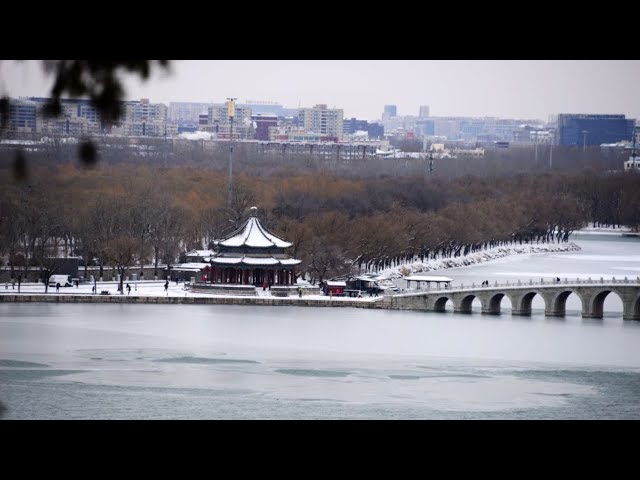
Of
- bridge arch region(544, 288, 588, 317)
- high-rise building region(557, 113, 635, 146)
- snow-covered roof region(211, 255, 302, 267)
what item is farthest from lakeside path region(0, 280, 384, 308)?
high-rise building region(557, 113, 635, 146)

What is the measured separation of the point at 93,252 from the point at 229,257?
2.68m

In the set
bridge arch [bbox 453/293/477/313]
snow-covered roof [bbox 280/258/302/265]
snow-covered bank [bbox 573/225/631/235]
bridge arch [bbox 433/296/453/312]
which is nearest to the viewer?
bridge arch [bbox 453/293/477/313]

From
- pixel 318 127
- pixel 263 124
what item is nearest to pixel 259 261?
pixel 263 124

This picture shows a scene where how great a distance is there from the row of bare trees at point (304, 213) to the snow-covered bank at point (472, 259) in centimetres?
35

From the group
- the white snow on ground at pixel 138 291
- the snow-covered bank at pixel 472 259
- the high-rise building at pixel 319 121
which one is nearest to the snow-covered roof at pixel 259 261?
the white snow on ground at pixel 138 291

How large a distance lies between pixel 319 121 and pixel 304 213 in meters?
36.2

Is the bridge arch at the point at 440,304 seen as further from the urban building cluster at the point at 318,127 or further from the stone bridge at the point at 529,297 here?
the urban building cluster at the point at 318,127

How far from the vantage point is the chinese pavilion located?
939 inches

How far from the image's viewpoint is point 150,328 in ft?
61.5

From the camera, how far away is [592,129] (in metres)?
55.8

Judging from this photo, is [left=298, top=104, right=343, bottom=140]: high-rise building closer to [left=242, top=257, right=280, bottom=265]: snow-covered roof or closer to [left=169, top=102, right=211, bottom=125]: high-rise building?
[left=169, top=102, right=211, bottom=125]: high-rise building

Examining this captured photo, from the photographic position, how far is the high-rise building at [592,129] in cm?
5338
